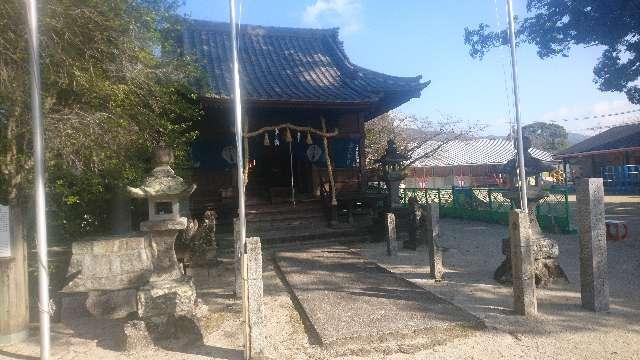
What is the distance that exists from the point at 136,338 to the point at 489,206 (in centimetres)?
1369

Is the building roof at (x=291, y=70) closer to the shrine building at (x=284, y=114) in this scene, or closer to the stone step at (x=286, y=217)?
the shrine building at (x=284, y=114)

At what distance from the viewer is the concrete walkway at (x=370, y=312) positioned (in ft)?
15.2

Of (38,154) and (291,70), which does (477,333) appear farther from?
(291,70)

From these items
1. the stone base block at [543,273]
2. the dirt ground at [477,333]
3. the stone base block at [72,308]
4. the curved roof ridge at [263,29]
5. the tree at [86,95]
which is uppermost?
the curved roof ridge at [263,29]

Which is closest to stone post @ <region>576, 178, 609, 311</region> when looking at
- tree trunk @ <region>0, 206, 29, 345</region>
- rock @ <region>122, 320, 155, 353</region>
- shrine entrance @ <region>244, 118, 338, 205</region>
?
rock @ <region>122, 320, 155, 353</region>

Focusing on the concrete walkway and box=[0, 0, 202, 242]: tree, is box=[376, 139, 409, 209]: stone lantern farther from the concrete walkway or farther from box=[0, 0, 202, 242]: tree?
box=[0, 0, 202, 242]: tree

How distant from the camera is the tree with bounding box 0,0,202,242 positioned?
500cm

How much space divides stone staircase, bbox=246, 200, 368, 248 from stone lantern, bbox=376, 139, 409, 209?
4.63 feet

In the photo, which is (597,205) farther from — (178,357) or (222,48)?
(222,48)

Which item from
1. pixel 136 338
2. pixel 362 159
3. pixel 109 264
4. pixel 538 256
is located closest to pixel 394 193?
pixel 362 159

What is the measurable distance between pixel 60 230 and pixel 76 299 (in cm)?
215

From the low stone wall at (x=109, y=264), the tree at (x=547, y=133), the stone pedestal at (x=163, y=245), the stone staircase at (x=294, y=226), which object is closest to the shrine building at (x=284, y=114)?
the stone staircase at (x=294, y=226)

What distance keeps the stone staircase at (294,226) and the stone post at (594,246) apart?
682cm

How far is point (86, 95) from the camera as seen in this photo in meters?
5.86
